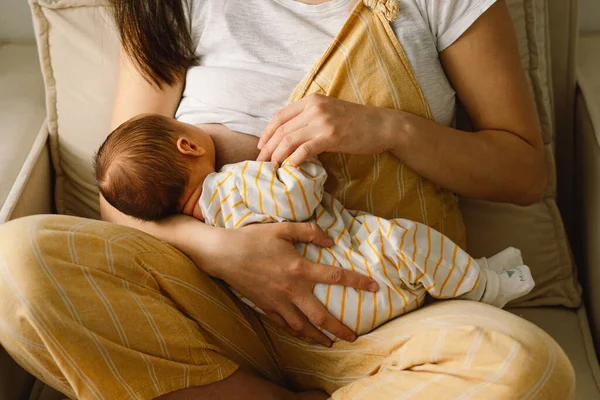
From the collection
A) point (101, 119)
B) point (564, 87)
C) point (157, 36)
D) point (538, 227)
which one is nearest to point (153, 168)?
point (157, 36)

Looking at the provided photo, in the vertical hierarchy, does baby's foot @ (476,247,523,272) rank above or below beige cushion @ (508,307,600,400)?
above

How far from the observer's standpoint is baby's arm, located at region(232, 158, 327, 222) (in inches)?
41.7

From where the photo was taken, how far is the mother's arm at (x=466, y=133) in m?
1.10

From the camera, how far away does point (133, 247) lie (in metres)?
1.04

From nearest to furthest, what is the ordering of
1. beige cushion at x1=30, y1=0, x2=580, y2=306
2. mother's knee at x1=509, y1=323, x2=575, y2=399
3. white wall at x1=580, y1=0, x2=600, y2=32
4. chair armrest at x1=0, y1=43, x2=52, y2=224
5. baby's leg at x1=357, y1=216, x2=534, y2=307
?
mother's knee at x1=509, y1=323, x2=575, y2=399
baby's leg at x1=357, y1=216, x2=534, y2=307
chair armrest at x1=0, y1=43, x2=52, y2=224
beige cushion at x1=30, y1=0, x2=580, y2=306
white wall at x1=580, y1=0, x2=600, y2=32

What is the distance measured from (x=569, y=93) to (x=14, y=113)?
1.17m

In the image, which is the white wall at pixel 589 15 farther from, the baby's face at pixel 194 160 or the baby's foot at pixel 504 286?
the baby's face at pixel 194 160

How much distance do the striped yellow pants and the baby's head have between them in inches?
2.7

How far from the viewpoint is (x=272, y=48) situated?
126 centimetres

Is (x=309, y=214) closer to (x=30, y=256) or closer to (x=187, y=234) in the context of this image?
(x=187, y=234)

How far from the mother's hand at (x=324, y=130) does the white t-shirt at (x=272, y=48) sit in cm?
12

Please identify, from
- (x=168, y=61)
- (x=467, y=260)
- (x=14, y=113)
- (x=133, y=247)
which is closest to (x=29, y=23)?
(x=14, y=113)

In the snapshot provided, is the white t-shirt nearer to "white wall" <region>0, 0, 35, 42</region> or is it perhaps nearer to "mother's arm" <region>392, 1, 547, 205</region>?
"mother's arm" <region>392, 1, 547, 205</region>

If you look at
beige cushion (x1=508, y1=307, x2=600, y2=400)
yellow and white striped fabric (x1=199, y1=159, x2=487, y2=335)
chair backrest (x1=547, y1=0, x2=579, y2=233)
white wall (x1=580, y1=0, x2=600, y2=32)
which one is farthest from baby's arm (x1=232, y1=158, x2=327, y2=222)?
white wall (x1=580, y1=0, x2=600, y2=32)
